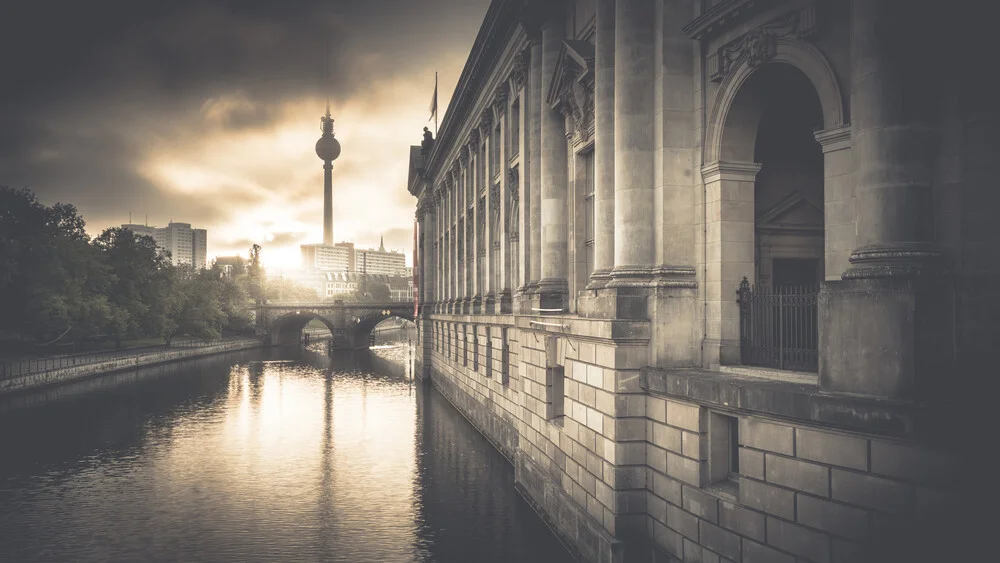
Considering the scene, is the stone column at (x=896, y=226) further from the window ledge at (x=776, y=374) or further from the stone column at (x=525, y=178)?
the stone column at (x=525, y=178)

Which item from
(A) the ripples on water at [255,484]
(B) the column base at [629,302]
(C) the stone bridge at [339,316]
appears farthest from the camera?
(C) the stone bridge at [339,316]

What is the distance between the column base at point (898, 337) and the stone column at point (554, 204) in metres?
13.1

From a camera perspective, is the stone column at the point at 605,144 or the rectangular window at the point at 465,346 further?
the rectangular window at the point at 465,346

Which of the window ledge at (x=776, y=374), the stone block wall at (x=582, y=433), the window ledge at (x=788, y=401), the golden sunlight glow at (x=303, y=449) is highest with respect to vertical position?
the window ledge at (x=776, y=374)

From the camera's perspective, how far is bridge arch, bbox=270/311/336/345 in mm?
109625

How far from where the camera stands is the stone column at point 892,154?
8773 mm

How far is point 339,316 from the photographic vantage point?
106688 mm

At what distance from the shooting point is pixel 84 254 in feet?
207

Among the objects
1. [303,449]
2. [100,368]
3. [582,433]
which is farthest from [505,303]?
[100,368]

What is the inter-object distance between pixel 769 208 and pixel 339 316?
319ft

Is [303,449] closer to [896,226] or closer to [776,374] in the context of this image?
[776,374]

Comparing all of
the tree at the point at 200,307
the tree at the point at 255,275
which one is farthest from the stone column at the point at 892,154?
the tree at the point at 255,275

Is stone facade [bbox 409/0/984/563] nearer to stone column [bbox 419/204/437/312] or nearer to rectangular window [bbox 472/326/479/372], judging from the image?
rectangular window [bbox 472/326/479/372]

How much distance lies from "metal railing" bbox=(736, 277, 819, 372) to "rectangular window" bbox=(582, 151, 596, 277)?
7.64 m
